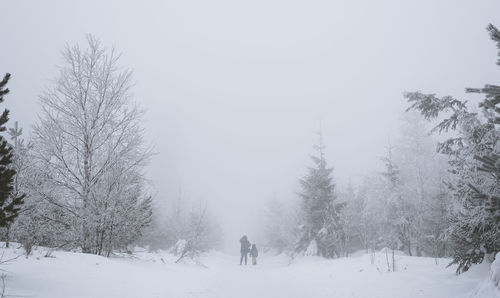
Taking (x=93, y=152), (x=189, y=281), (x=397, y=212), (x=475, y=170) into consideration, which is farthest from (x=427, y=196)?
(x=93, y=152)

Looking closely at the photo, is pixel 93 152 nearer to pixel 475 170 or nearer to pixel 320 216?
pixel 475 170

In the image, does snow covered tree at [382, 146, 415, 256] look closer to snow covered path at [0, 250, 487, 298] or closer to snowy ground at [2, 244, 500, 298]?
snowy ground at [2, 244, 500, 298]

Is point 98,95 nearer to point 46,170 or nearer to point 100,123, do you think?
point 100,123

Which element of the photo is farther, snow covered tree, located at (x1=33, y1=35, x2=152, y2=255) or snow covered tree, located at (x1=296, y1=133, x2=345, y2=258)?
snow covered tree, located at (x1=296, y1=133, x2=345, y2=258)

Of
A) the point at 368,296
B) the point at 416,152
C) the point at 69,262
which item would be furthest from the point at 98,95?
the point at 416,152

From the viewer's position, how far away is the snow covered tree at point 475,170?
4.71m

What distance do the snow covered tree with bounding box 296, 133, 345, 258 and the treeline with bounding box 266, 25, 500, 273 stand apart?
0.07m

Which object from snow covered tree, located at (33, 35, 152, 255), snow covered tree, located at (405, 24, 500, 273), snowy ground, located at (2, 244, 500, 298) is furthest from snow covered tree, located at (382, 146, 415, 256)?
snow covered tree, located at (33, 35, 152, 255)

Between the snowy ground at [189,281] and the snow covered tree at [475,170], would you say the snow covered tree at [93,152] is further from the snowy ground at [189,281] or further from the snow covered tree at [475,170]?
the snow covered tree at [475,170]

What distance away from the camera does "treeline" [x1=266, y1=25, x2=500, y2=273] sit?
520 cm

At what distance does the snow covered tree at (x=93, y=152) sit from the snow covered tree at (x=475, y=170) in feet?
26.9

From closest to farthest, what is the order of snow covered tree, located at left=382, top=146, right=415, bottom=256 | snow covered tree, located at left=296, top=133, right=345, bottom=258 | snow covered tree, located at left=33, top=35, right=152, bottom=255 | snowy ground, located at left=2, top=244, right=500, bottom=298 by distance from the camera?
snowy ground, located at left=2, top=244, right=500, bottom=298, snow covered tree, located at left=33, top=35, right=152, bottom=255, snow covered tree, located at left=296, top=133, right=345, bottom=258, snow covered tree, located at left=382, top=146, right=415, bottom=256

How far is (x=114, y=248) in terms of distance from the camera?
8750 millimetres

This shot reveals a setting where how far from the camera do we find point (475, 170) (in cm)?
545
